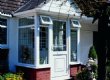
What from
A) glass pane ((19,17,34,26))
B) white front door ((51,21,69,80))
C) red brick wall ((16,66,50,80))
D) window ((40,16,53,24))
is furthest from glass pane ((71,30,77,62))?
glass pane ((19,17,34,26))

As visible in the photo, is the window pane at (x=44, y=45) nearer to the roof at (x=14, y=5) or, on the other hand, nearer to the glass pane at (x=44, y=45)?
the glass pane at (x=44, y=45)

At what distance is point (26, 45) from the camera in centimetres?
1172

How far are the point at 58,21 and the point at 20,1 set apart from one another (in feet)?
7.29

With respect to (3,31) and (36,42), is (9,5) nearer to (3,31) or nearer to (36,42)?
(3,31)

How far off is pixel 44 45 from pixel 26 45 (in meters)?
1.00

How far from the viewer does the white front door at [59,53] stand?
1141 centimetres

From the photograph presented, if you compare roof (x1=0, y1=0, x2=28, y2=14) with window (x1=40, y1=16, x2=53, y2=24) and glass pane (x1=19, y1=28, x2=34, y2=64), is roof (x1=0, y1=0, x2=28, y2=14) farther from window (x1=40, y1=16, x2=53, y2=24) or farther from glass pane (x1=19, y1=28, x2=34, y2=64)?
window (x1=40, y1=16, x2=53, y2=24)

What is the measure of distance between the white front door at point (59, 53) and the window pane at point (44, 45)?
34 cm

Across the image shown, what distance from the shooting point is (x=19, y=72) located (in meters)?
11.1

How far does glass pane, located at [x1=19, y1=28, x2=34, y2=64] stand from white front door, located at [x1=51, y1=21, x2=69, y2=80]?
1.02m

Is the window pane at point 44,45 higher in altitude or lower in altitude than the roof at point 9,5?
lower

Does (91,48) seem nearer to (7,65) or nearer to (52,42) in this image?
(52,42)

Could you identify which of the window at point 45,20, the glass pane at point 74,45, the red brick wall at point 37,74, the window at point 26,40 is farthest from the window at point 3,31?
the glass pane at point 74,45

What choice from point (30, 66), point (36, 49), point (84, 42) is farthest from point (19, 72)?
point (84, 42)
